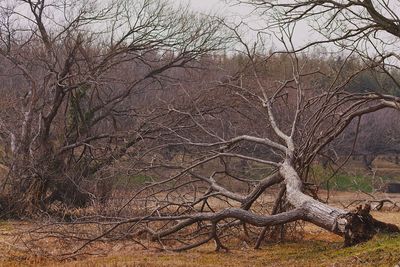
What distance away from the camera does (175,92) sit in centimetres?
1770

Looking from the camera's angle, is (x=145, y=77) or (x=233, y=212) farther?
(x=145, y=77)

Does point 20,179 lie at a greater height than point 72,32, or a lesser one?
lesser

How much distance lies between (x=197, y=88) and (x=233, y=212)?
9.02 m

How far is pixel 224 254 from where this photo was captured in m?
9.34

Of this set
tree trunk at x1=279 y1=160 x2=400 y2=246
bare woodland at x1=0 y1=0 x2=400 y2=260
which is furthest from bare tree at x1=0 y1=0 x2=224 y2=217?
tree trunk at x1=279 y1=160 x2=400 y2=246

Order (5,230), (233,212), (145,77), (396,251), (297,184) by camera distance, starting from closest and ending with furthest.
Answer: (396,251) → (233,212) → (297,184) → (5,230) → (145,77)

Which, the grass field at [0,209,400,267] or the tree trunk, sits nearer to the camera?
→ the grass field at [0,209,400,267]

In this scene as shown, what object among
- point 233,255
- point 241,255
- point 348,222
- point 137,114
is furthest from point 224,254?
point 137,114

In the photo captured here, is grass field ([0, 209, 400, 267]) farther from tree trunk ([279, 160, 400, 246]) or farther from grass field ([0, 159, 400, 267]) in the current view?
tree trunk ([279, 160, 400, 246])

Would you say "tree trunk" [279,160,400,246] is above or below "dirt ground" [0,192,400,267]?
above

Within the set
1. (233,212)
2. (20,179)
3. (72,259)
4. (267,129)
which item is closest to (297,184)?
(233,212)

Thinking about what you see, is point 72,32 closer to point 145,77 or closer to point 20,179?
point 145,77

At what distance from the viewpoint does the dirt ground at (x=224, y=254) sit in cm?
734

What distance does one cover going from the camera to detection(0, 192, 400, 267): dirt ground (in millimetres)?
7336
